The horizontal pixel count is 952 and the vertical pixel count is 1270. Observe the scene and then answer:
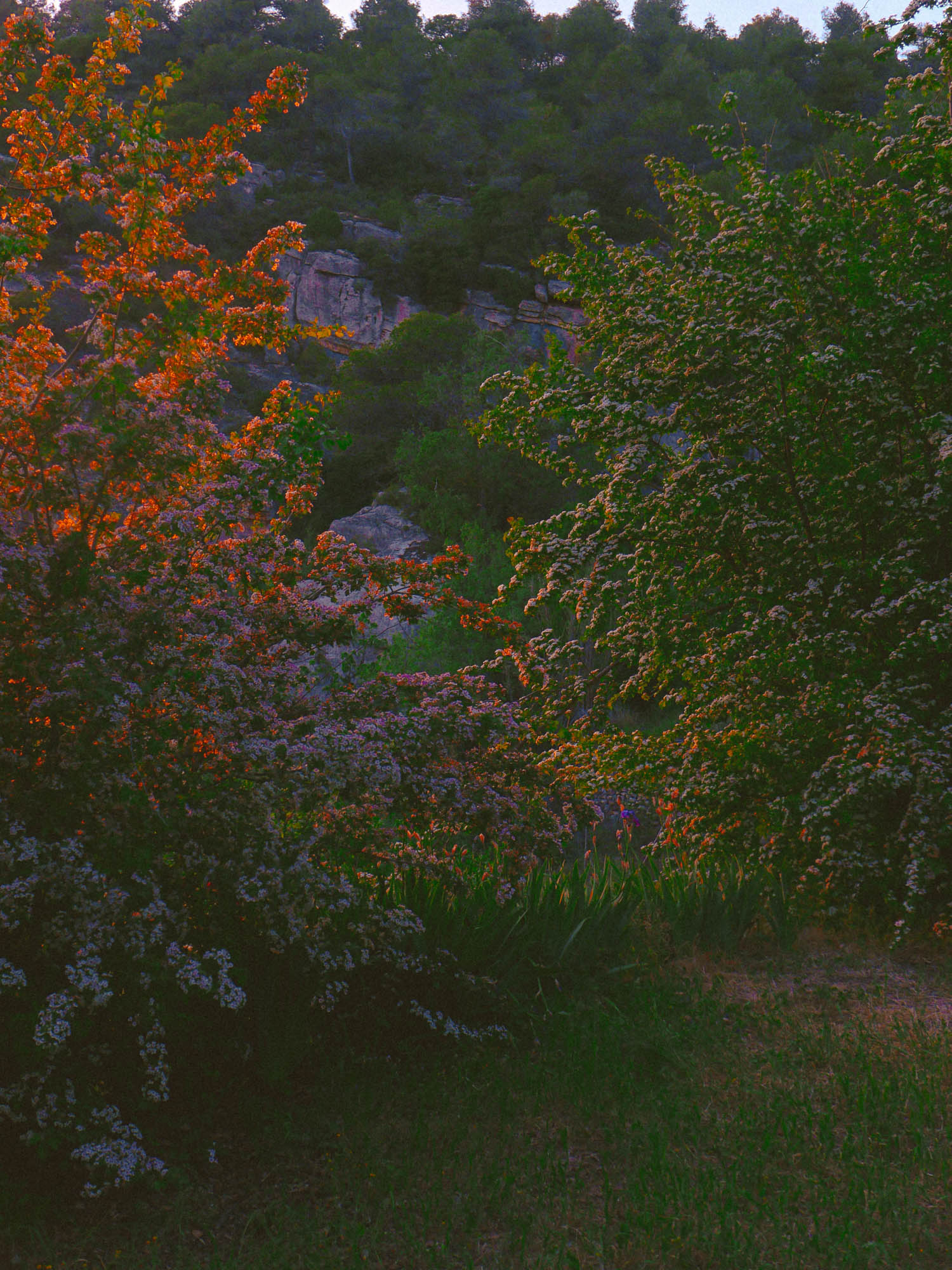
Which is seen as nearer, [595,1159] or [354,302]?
[595,1159]

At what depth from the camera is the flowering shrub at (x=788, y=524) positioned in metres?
5.61

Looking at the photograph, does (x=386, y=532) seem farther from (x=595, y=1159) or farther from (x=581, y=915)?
(x=595, y=1159)

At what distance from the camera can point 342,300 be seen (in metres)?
37.4

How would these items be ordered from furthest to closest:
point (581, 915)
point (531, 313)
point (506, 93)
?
point (506, 93), point (531, 313), point (581, 915)

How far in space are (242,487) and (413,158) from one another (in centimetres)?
4725

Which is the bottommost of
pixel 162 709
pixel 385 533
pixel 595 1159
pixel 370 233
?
pixel 595 1159

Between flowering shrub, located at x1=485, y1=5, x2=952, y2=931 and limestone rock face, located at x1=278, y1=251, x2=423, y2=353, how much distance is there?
31.4 m

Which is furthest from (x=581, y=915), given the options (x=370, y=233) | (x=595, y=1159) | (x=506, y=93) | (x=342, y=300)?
(x=506, y=93)

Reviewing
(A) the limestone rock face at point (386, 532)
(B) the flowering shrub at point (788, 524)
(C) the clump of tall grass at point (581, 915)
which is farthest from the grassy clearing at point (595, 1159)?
(A) the limestone rock face at point (386, 532)

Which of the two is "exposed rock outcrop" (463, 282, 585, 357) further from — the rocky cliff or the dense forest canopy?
the dense forest canopy

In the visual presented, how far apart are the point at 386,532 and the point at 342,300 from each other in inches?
822

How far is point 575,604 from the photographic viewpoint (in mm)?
6422

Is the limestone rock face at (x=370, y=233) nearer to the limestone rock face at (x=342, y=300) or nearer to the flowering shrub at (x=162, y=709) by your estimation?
the limestone rock face at (x=342, y=300)

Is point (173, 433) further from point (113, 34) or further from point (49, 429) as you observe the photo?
point (113, 34)
